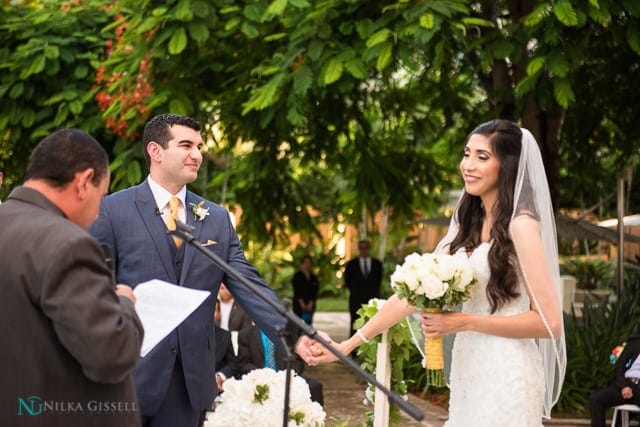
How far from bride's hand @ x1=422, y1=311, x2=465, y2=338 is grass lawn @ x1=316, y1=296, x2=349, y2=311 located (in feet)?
92.6

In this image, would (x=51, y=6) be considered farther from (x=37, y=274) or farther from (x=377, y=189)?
(x=37, y=274)

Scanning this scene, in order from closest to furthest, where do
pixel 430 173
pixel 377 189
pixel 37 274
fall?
pixel 37 274, pixel 377 189, pixel 430 173

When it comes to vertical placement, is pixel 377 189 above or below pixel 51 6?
below

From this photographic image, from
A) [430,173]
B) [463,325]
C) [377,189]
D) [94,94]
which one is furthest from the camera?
[430,173]

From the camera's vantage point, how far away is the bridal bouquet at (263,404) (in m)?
5.47

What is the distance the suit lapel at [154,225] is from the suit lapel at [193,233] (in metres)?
0.05

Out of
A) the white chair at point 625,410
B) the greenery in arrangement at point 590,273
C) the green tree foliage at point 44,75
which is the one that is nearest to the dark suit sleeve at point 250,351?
the white chair at point 625,410

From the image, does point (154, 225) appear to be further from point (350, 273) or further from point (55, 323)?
point (350, 273)

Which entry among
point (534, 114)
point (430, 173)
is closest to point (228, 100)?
point (534, 114)

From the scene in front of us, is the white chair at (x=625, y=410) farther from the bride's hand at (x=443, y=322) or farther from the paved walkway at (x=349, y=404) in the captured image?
the bride's hand at (x=443, y=322)

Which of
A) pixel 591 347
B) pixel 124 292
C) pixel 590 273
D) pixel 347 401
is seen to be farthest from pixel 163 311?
pixel 590 273

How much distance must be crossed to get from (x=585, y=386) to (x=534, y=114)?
10.9 ft

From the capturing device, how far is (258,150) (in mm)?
15703

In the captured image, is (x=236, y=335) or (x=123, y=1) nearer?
(x=236, y=335)
